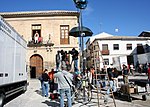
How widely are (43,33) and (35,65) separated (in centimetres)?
463

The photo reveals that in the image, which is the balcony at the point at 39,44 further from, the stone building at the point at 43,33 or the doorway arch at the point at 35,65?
the doorway arch at the point at 35,65

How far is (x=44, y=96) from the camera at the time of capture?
41.2 feet

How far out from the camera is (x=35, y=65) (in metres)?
31.5

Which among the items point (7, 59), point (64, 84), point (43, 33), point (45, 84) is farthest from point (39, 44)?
point (64, 84)

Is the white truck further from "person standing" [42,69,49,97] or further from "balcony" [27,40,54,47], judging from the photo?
"balcony" [27,40,54,47]

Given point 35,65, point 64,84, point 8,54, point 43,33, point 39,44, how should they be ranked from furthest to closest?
point 43,33
point 35,65
point 39,44
point 8,54
point 64,84

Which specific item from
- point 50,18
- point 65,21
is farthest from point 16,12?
point 65,21

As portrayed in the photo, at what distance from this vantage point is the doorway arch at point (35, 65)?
31188 millimetres

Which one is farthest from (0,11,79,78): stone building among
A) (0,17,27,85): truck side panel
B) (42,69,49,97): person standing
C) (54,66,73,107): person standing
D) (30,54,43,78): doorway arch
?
(54,66,73,107): person standing

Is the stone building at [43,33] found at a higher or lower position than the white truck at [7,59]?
higher

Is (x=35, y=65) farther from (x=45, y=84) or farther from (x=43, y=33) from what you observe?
(x=45, y=84)

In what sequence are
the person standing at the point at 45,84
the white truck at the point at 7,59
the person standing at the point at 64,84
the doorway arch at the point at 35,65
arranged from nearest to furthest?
the person standing at the point at 64,84 → the white truck at the point at 7,59 → the person standing at the point at 45,84 → the doorway arch at the point at 35,65

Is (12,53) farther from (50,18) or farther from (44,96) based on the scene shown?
(50,18)

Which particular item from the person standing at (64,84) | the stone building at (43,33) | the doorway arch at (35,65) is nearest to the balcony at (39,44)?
the stone building at (43,33)
